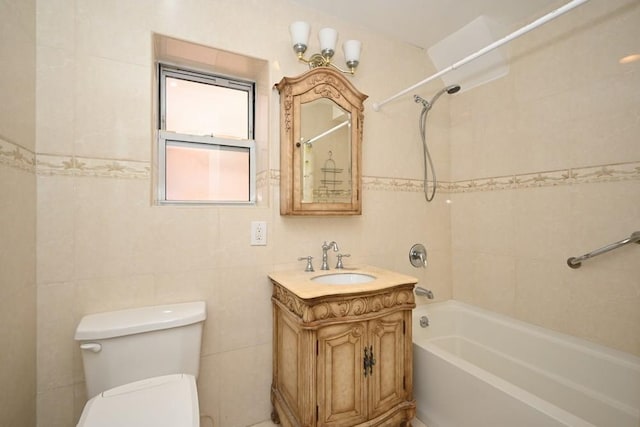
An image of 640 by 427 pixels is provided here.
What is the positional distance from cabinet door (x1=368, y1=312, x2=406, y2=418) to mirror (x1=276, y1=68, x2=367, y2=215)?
0.66 metres

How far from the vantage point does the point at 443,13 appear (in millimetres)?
1757

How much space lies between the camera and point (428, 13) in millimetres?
1759

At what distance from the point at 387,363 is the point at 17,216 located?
63.3 inches

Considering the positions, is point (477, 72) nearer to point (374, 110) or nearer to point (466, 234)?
point (374, 110)

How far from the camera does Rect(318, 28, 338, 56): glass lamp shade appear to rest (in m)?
1.59

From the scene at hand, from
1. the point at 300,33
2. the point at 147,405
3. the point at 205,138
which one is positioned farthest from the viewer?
the point at 205,138

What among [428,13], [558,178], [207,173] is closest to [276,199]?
[207,173]

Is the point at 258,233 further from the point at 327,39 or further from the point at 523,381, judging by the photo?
the point at 523,381

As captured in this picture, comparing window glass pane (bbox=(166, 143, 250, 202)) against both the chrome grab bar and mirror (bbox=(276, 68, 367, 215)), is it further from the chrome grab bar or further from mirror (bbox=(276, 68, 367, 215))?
the chrome grab bar

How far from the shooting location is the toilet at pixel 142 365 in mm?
921

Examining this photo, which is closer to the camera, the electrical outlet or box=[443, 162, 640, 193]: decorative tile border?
box=[443, 162, 640, 193]: decorative tile border

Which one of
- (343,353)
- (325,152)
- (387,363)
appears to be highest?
(325,152)

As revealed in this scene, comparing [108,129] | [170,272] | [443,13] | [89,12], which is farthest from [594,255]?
[89,12]

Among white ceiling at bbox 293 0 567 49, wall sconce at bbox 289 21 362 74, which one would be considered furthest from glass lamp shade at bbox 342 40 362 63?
white ceiling at bbox 293 0 567 49
